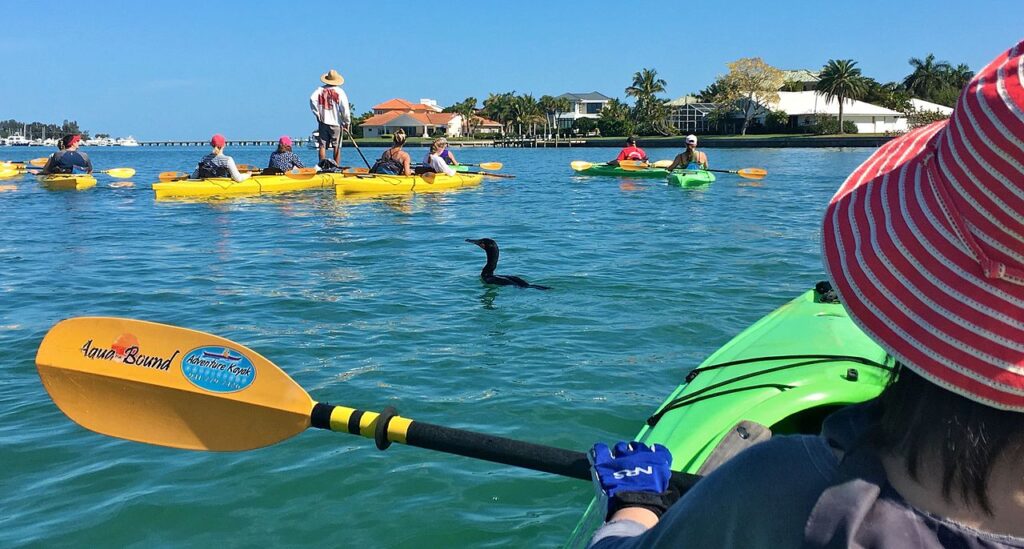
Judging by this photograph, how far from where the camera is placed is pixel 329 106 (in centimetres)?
1892

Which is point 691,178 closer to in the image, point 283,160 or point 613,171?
point 613,171

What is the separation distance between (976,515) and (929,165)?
42 cm

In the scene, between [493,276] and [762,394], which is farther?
[493,276]

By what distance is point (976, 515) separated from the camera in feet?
3.17

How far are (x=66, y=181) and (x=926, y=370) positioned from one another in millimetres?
19563

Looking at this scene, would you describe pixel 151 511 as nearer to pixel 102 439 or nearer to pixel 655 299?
pixel 102 439

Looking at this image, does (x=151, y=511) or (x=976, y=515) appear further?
(x=151, y=511)

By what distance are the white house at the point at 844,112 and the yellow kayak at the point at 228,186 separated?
55681 millimetres

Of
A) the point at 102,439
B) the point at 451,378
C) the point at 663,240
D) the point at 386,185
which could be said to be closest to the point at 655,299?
the point at 451,378

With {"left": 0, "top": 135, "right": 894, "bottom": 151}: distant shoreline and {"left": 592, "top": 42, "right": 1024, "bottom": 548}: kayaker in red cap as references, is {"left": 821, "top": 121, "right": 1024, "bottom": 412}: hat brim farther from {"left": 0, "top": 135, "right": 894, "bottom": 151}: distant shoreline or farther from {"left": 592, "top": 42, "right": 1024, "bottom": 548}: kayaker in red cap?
{"left": 0, "top": 135, "right": 894, "bottom": 151}: distant shoreline

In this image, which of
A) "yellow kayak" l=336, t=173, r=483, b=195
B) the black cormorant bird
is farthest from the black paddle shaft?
"yellow kayak" l=336, t=173, r=483, b=195

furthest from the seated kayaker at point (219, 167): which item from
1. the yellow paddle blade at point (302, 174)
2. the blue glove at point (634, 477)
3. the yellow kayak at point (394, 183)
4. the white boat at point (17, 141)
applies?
the white boat at point (17, 141)

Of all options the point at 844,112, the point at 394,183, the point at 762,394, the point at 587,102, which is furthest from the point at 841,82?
the point at 762,394

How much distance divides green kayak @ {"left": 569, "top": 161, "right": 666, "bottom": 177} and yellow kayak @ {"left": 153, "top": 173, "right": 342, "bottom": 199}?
303 inches
